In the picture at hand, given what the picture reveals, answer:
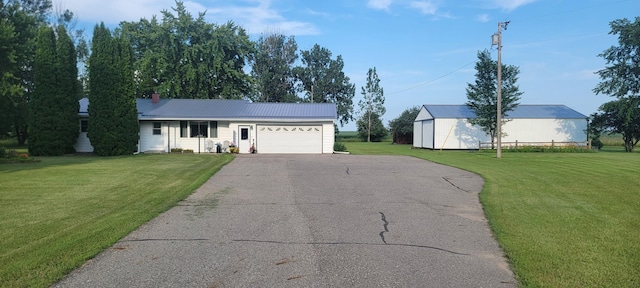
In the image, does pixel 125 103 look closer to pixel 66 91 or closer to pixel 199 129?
pixel 66 91

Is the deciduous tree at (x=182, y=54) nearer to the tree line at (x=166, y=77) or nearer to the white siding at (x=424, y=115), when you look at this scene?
the tree line at (x=166, y=77)

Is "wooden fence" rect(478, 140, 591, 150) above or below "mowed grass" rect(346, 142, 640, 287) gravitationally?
above

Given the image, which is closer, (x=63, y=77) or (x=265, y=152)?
(x=63, y=77)

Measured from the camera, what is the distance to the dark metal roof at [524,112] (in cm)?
3847

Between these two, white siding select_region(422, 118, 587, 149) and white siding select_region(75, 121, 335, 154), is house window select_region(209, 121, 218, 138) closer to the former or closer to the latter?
white siding select_region(75, 121, 335, 154)

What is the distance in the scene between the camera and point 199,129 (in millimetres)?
27422

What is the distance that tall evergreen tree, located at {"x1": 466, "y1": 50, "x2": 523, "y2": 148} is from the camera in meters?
34.9

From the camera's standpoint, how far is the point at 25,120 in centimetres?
3409

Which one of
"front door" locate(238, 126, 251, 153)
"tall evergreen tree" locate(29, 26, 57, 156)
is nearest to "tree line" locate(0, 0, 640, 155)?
"tall evergreen tree" locate(29, 26, 57, 156)

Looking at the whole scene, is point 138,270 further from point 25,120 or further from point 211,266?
point 25,120

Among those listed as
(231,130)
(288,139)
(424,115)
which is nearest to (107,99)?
(231,130)

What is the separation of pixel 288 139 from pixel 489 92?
704 inches

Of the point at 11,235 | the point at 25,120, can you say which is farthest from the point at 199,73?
the point at 11,235

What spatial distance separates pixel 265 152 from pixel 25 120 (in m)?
20.5
